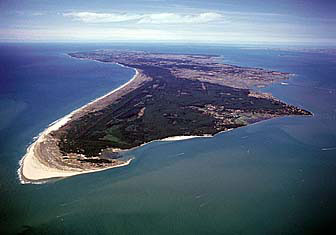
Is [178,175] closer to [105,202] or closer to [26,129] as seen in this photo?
[105,202]

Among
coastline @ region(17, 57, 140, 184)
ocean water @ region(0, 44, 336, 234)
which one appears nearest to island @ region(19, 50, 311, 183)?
coastline @ region(17, 57, 140, 184)

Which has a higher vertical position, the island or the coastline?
the island

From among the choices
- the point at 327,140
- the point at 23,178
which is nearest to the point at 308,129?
the point at 327,140

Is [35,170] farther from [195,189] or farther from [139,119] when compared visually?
[139,119]

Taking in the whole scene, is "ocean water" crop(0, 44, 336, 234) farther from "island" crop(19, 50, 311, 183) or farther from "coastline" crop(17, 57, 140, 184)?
"island" crop(19, 50, 311, 183)

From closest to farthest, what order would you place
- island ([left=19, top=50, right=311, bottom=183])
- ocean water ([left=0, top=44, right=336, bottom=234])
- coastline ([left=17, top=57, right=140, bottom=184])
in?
ocean water ([left=0, top=44, right=336, bottom=234]), coastline ([left=17, top=57, right=140, bottom=184]), island ([left=19, top=50, right=311, bottom=183])

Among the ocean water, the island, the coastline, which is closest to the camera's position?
the ocean water

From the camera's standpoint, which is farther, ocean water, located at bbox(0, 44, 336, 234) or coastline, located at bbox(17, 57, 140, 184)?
coastline, located at bbox(17, 57, 140, 184)

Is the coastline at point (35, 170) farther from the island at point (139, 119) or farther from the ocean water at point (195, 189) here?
the ocean water at point (195, 189)

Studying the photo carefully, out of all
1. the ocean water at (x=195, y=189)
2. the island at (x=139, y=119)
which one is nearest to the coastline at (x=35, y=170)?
the island at (x=139, y=119)

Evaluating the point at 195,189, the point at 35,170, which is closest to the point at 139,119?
the point at 35,170
